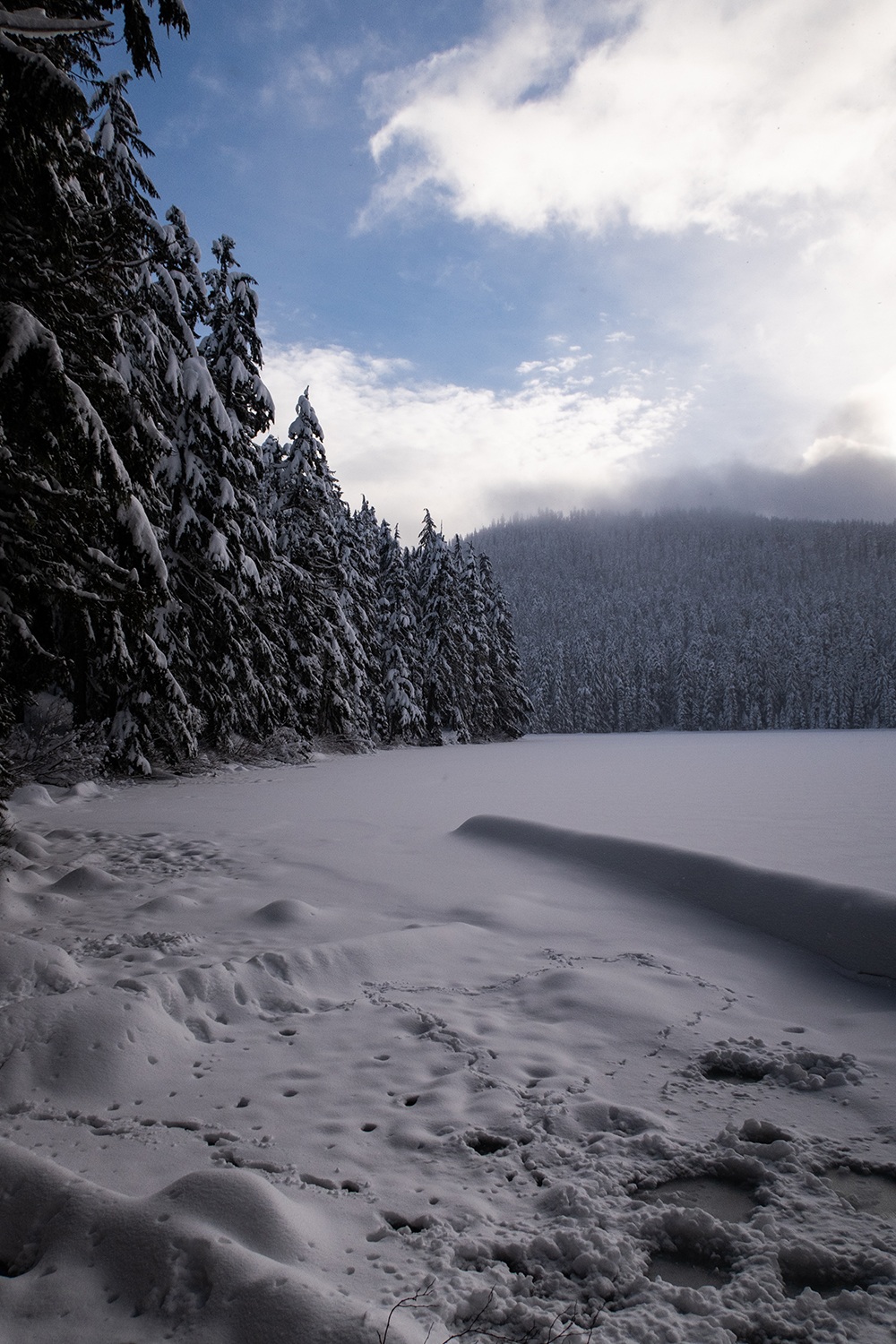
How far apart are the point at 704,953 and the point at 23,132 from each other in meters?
6.73

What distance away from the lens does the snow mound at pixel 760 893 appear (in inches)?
159

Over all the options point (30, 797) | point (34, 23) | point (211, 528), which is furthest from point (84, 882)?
point (211, 528)

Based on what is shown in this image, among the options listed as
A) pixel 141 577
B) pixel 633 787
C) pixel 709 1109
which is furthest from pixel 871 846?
pixel 141 577

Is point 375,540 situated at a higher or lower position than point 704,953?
higher

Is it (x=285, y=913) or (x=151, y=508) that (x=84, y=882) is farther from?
(x=151, y=508)

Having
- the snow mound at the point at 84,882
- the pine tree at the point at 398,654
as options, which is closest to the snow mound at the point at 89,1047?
the snow mound at the point at 84,882

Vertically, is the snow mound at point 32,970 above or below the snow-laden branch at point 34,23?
below

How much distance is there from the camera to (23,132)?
384 cm

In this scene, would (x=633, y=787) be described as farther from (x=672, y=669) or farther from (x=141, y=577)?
(x=672, y=669)

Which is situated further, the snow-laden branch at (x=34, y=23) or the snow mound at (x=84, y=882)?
the snow mound at (x=84, y=882)

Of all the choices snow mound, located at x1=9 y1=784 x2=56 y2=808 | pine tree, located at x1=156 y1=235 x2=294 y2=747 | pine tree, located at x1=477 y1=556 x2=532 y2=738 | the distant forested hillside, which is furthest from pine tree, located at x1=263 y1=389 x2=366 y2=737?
the distant forested hillside

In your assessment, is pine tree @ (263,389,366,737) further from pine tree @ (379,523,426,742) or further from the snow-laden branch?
the snow-laden branch

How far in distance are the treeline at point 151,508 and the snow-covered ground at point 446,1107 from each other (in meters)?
2.76

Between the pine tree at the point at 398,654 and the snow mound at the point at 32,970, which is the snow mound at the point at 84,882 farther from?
the pine tree at the point at 398,654
